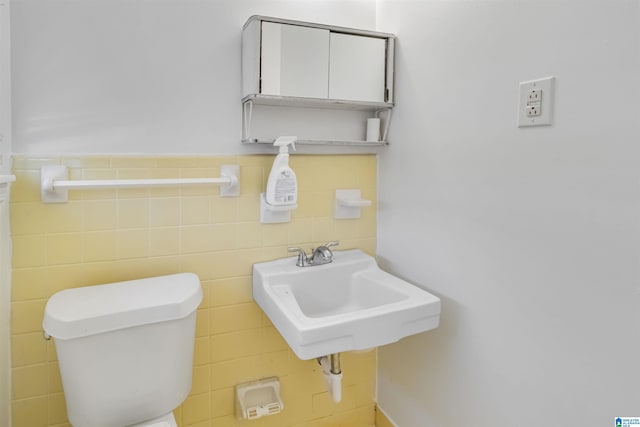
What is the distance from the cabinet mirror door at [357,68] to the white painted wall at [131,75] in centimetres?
21

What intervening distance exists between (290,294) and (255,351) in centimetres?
37

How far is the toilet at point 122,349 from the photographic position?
105 centimetres

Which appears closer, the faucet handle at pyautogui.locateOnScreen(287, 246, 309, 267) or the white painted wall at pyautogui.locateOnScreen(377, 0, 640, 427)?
the white painted wall at pyautogui.locateOnScreen(377, 0, 640, 427)

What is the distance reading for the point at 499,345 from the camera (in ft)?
3.80

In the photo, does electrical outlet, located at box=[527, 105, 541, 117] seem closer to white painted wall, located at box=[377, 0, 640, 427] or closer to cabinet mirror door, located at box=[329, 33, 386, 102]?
white painted wall, located at box=[377, 0, 640, 427]

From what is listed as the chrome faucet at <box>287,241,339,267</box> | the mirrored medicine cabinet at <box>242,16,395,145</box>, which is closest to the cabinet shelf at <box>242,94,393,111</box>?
the mirrored medicine cabinet at <box>242,16,395,145</box>

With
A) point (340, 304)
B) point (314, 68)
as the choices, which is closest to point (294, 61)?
point (314, 68)

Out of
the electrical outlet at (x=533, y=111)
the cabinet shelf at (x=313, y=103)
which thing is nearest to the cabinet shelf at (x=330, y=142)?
the cabinet shelf at (x=313, y=103)

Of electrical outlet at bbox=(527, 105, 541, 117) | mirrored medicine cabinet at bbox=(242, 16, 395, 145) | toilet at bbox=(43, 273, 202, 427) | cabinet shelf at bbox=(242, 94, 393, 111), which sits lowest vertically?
toilet at bbox=(43, 273, 202, 427)

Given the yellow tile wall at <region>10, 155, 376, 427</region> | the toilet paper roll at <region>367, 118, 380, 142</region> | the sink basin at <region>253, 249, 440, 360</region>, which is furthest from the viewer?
the toilet paper roll at <region>367, 118, 380, 142</region>

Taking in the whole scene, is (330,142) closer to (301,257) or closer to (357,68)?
(357,68)

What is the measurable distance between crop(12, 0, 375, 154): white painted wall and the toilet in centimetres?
49

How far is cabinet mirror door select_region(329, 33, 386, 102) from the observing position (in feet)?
4.89

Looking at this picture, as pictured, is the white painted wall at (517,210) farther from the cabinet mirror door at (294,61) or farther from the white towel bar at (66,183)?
the white towel bar at (66,183)
